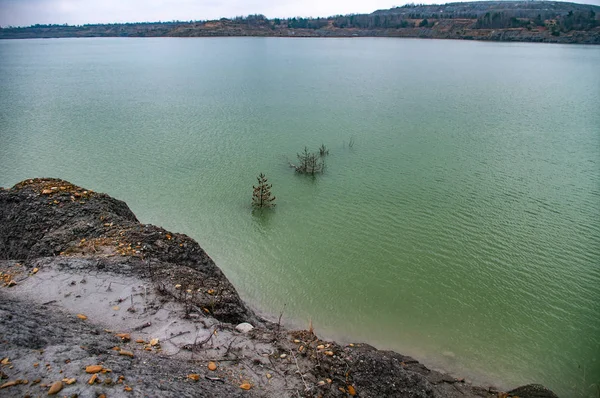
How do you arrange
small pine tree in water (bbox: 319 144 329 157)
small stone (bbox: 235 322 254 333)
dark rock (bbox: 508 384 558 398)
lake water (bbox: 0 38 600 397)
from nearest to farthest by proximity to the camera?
small stone (bbox: 235 322 254 333), dark rock (bbox: 508 384 558 398), lake water (bbox: 0 38 600 397), small pine tree in water (bbox: 319 144 329 157)

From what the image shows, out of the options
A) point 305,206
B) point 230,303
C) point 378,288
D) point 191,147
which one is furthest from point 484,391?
point 191,147

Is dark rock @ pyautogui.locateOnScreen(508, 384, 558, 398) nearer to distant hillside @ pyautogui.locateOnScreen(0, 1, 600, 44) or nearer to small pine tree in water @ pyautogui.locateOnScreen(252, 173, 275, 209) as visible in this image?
small pine tree in water @ pyautogui.locateOnScreen(252, 173, 275, 209)

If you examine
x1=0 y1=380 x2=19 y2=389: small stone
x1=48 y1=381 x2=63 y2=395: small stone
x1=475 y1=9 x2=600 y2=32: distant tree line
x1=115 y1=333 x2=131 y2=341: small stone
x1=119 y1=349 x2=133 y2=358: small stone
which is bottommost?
x1=115 y1=333 x2=131 y2=341: small stone

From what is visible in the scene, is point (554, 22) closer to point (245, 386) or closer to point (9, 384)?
point (245, 386)

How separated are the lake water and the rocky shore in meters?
1.87

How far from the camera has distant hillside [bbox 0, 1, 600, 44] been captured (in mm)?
99438

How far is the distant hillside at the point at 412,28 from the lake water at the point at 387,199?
79638mm

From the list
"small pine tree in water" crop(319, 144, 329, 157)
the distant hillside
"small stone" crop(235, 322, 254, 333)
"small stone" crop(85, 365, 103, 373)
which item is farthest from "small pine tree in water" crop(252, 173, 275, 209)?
the distant hillside

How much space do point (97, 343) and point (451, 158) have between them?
1752 centimetres

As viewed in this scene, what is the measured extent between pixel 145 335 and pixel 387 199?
36.5 ft

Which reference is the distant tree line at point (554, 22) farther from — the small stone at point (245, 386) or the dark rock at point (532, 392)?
the small stone at point (245, 386)

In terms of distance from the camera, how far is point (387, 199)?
610 inches

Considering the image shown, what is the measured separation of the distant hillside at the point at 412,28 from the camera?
99438mm

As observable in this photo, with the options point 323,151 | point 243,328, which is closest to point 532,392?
point 243,328
